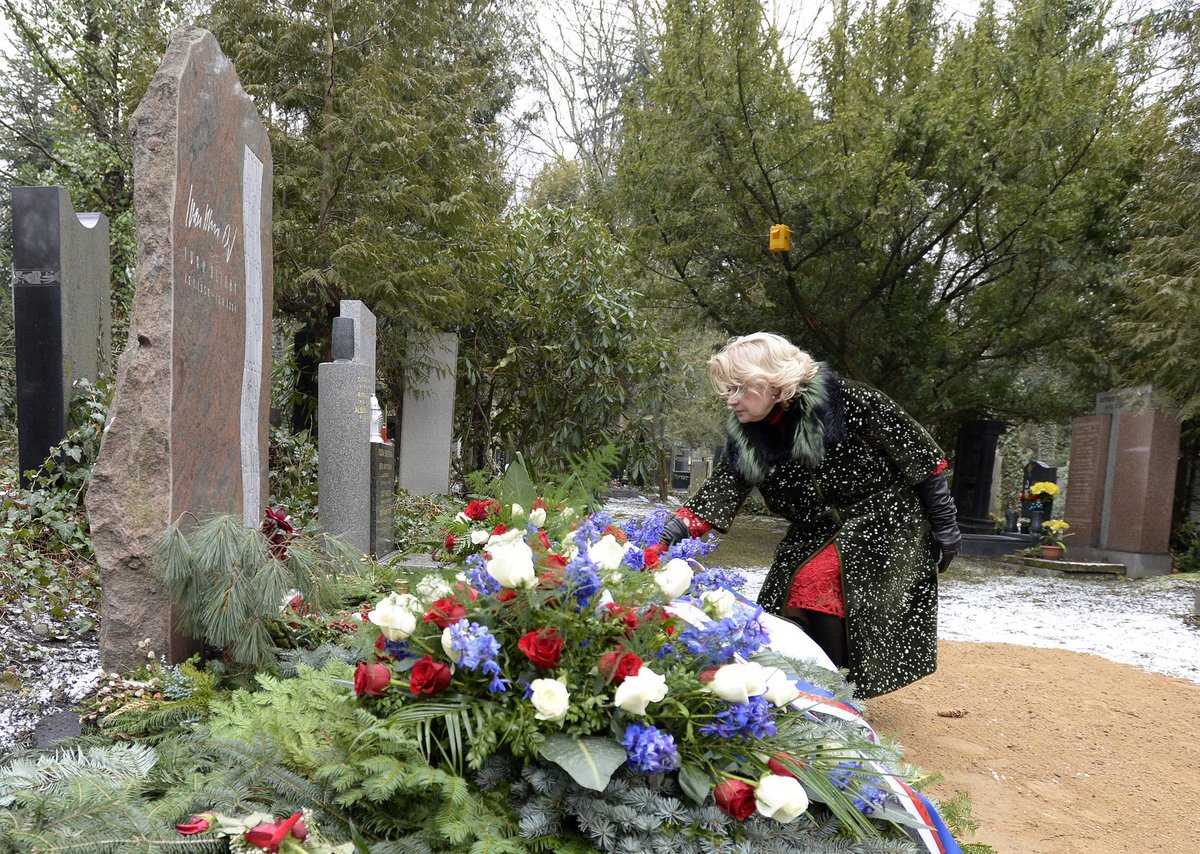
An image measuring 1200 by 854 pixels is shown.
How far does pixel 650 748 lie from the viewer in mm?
1314

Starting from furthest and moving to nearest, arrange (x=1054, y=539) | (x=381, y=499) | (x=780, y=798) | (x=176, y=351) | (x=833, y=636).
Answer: (x=1054, y=539) → (x=381, y=499) → (x=833, y=636) → (x=176, y=351) → (x=780, y=798)

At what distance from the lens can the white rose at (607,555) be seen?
1.61m

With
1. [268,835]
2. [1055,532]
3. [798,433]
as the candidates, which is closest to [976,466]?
[1055,532]

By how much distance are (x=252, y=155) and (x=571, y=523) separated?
2.24 m

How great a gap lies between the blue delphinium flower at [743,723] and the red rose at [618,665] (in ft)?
0.57

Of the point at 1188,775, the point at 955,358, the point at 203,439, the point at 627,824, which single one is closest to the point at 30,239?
the point at 203,439

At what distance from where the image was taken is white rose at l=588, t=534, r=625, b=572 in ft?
5.30

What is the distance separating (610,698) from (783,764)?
327mm

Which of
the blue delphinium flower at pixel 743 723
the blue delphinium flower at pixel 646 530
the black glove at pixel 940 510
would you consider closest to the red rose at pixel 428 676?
the blue delphinium flower at pixel 743 723

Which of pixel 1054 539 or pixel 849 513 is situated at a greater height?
pixel 849 513

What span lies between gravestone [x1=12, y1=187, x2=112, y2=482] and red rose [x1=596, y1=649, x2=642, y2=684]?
196 inches

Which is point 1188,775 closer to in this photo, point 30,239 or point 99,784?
point 99,784

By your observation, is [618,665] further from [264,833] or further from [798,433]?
[798,433]

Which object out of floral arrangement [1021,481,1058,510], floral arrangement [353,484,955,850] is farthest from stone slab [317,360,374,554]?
floral arrangement [1021,481,1058,510]
